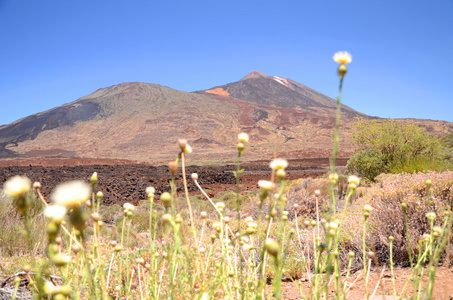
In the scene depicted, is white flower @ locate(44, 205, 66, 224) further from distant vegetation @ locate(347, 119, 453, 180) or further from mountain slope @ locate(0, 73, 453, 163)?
mountain slope @ locate(0, 73, 453, 163)

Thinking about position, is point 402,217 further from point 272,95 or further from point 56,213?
point 272,95

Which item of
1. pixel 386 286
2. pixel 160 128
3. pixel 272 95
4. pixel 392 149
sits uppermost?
pixel 272 95

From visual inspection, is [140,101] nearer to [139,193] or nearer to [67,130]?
[67,130]

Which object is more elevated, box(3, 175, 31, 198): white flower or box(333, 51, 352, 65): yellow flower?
box(333, 51, 352, 65): yellow flower

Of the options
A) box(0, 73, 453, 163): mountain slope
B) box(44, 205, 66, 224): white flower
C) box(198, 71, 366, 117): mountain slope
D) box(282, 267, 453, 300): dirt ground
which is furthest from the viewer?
box(198, 71, 366, 117): mountain slope

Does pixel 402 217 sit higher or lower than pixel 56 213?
lower

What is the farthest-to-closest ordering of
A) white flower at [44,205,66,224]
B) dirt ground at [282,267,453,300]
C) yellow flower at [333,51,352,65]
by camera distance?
dirt ground at [282,267,453,300] → yellow flower at [333,51,352,65] → white flower at [44,205,66,224]

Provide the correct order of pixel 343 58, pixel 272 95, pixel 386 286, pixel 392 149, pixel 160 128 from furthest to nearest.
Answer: pixel 272 95 < pixel 160 128 < pixel 392 149 < pixel 386 286 < pixel 343 58

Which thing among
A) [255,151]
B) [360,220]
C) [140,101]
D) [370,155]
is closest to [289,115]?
[255,151]

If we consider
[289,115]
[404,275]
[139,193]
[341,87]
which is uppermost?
[289,115]

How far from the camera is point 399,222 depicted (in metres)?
3.21

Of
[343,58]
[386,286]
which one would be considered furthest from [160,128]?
[343,58]

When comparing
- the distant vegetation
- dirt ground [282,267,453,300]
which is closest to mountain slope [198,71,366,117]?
the distant vegetation

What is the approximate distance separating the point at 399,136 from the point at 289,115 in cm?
7145
